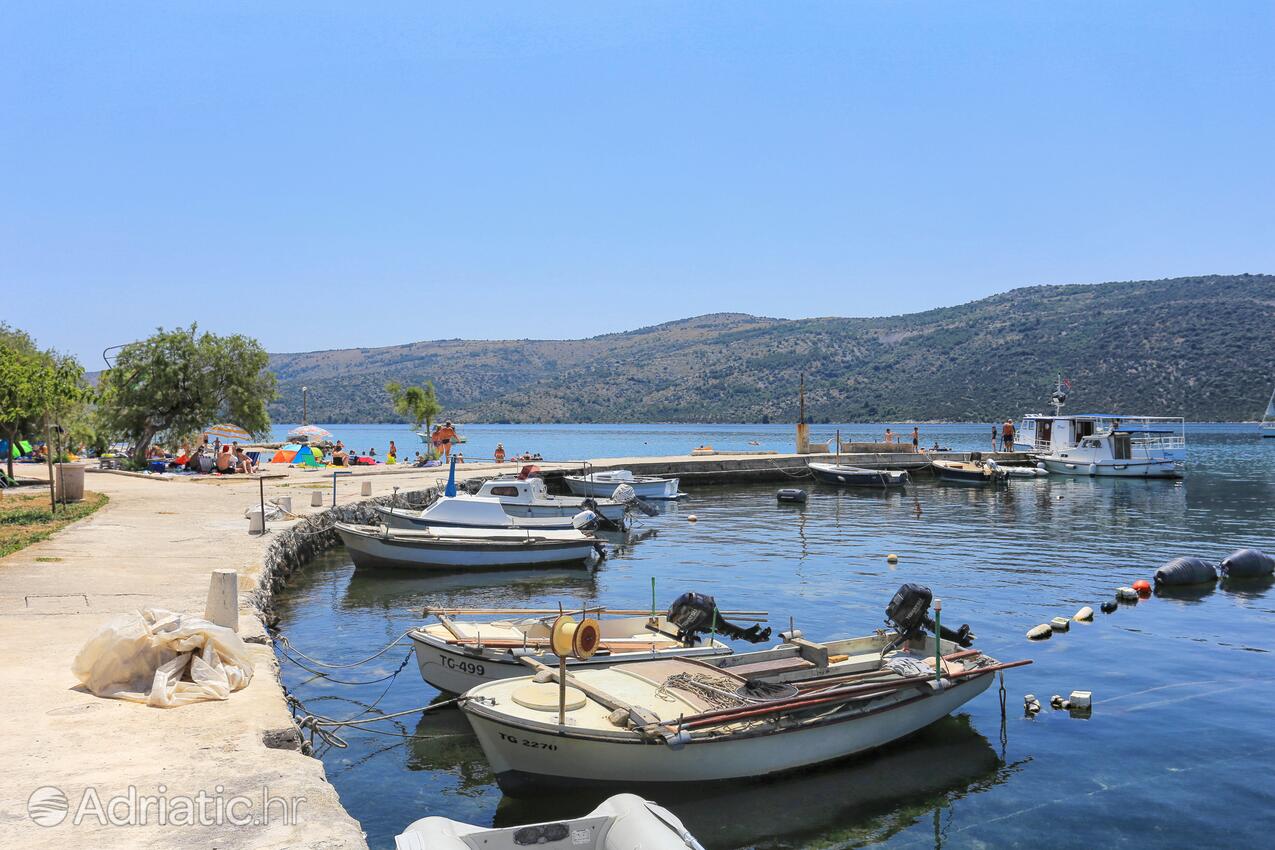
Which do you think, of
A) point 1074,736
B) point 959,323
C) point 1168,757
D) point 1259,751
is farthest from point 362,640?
point 959,323

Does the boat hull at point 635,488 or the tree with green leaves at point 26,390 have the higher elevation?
the tree with green leaves at point 26,390

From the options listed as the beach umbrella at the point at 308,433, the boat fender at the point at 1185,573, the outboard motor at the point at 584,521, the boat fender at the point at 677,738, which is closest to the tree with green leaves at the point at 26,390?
the outboard motor at the point at 584,521

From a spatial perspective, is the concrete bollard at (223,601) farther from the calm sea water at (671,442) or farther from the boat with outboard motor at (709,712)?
the calm sea water at (671,442)

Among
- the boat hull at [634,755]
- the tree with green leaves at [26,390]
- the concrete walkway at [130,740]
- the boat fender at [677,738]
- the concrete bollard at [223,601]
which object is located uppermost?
the tree with green leaves at [26,390]

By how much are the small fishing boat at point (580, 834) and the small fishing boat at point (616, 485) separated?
34.8m

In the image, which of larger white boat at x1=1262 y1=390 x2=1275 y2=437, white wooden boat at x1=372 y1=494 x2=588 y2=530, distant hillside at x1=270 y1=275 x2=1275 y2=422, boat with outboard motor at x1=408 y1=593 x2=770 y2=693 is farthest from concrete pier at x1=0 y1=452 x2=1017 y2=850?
distant hillside at x1=270 y1=275 x2=1275 y2=422

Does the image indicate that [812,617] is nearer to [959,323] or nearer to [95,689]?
[95,689]

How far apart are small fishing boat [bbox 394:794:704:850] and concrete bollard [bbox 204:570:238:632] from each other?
6276mm

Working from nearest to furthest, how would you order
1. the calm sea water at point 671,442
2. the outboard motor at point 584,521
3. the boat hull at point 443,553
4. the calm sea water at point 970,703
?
1. the calm sea water at point 970,703
2. the boat hull at point 443,553
3. the outboard motor at point 584,521
4. the calm sea water at point 671,442

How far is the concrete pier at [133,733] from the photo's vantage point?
6094 mm

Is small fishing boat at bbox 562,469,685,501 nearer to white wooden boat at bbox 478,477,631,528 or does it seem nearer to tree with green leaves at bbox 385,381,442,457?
white wooden boat at bbox 478,477,631,528

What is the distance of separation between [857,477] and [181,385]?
114 feet

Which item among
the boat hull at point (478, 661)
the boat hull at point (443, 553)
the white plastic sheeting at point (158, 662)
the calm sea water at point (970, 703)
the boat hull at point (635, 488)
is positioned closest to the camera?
the white plastic sheeting at point (158, 662)

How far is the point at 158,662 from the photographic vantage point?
9.33m
